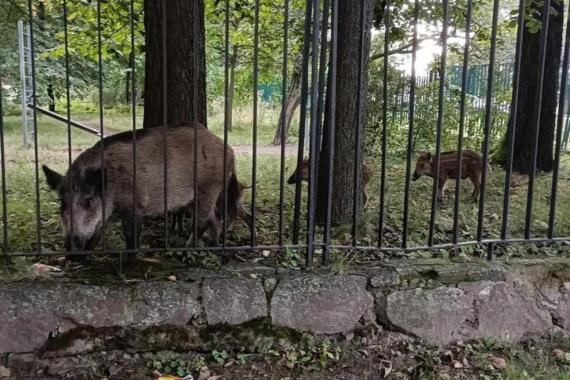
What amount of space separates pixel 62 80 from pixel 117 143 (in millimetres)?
18002

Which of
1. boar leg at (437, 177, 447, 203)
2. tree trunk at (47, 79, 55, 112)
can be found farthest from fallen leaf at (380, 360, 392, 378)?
tree trunk at (47, 79, 55, 112)

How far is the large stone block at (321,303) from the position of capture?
13.9ft

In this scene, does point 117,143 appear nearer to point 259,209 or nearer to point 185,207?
point 185,207

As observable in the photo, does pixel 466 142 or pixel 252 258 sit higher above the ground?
pixel 466 142

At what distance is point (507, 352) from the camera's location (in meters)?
4.46

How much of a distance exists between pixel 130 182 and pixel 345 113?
2.00 meters

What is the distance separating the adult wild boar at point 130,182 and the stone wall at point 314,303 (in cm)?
50

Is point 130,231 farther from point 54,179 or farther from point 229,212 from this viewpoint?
point 229,212

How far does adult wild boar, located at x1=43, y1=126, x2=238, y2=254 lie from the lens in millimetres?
4488

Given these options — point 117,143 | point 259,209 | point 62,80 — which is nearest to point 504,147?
point 259,209

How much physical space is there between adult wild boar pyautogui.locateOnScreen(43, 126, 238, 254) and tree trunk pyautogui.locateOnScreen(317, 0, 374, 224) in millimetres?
979

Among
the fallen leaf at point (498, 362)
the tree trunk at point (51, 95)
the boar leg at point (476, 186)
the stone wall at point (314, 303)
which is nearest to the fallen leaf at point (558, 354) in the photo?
the stone wall at point (314, 303)

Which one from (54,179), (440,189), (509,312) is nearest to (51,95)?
(440,189)

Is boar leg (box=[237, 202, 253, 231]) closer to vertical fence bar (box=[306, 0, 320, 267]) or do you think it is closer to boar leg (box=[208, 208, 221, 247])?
boar leg (box=[208, 208, 221, 247])
